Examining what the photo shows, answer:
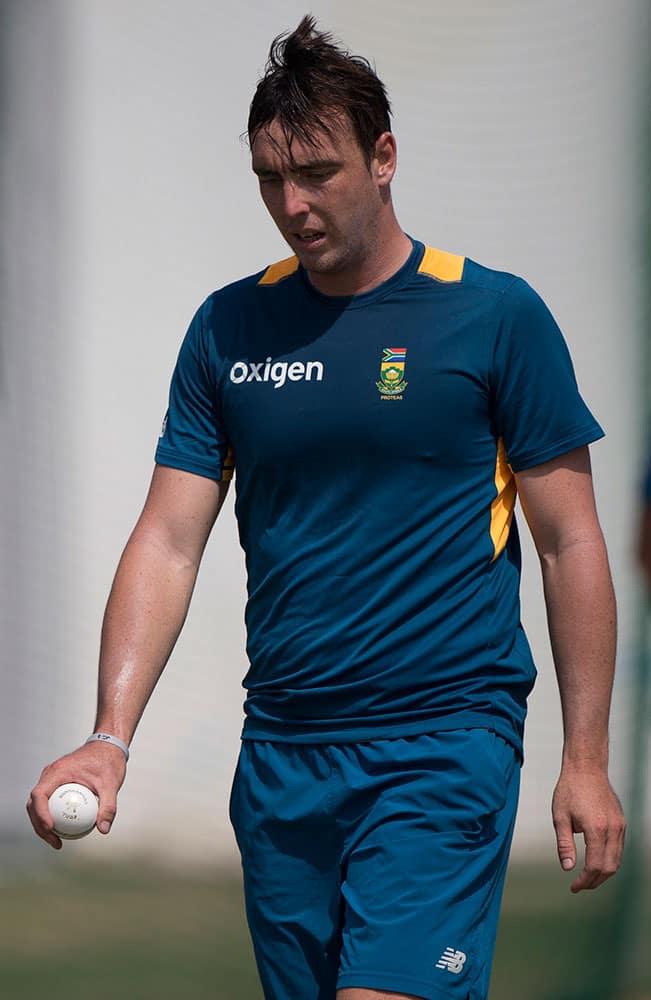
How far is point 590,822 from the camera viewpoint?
305cm

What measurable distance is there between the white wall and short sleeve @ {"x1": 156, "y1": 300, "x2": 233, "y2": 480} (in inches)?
88.4

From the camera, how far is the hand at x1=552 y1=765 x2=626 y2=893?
304cm

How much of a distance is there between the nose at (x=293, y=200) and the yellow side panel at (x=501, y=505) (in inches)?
23.0

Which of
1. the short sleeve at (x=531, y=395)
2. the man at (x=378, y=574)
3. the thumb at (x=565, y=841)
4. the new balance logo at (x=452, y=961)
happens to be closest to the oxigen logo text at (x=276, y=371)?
the man at (x=378, y=574)

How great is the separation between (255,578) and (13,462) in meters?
2.75

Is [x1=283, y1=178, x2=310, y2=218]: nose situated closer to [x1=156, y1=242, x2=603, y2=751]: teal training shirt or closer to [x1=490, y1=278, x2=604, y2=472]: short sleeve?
[x1=156, y1=242, x2=603, y2=751]: teal training shirt

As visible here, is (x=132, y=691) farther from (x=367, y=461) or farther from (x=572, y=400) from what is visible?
(x=572, y=400)

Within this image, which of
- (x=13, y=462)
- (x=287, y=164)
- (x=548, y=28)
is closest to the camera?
(x=287, y=164)

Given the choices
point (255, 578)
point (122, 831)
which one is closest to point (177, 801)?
point (122, 831)

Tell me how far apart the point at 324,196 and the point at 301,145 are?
105 millimetres

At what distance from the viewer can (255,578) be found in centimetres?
332

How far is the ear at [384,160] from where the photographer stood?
10.7 feet

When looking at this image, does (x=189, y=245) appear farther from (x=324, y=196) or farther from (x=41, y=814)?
(x=41, y=814)

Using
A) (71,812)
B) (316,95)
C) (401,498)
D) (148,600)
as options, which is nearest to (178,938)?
(148,600)
